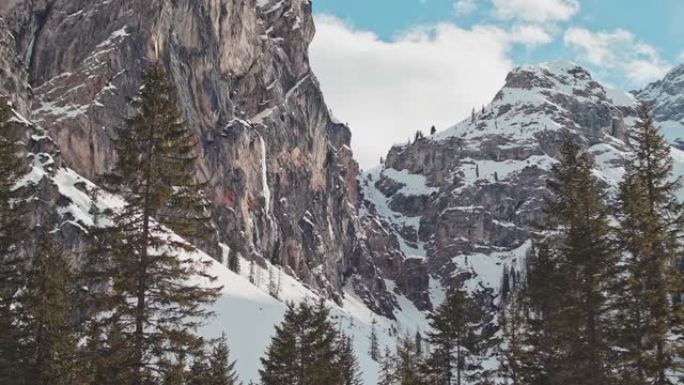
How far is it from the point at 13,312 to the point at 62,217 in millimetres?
82335

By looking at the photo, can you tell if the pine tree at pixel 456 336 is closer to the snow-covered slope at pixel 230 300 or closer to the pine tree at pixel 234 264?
the snow-covered slope at pixel 230 300

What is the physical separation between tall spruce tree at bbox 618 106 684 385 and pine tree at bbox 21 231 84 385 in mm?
18579

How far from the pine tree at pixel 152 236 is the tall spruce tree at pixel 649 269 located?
47.4ft

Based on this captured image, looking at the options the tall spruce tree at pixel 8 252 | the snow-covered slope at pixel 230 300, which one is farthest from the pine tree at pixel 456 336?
the snow-covered slope at pixel 230 300

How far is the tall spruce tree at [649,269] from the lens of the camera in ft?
76.2

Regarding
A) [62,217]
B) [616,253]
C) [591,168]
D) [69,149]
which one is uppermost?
[69,149]

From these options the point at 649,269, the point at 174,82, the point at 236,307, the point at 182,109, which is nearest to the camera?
the point at 649,269

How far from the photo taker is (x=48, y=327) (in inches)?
891

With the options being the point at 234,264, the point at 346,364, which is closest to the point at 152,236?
the point at 346,364

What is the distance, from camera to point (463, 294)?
37.4 metres

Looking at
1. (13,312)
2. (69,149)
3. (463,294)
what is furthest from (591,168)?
(69,149)

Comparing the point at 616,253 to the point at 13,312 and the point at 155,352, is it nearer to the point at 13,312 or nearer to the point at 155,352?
the point at 155,352

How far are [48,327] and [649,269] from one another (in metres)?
20.6

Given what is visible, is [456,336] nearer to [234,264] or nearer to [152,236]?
[152,236]
